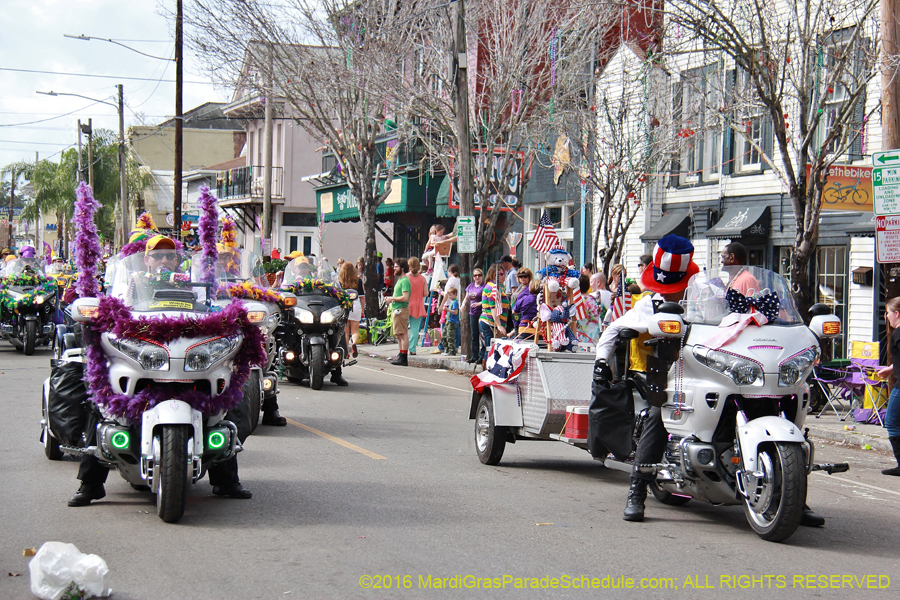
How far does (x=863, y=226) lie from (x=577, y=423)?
11005 mm

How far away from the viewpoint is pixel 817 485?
28.8 feet

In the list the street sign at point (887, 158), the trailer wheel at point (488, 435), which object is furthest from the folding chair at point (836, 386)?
the trailer wheel at point (488, 435)

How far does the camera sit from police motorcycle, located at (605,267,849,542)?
6145 mm

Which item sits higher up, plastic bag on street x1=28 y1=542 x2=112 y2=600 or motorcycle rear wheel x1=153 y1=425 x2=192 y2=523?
motorcycle rear wheel x1=153 y1=425 x2=192 y2=523

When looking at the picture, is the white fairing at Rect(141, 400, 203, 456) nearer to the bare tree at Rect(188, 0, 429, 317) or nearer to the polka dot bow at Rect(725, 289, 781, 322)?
the polka dot bow at Rect(725, 289, 781, 322)

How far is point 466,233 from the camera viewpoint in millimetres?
19438

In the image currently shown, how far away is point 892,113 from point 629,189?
953 cm

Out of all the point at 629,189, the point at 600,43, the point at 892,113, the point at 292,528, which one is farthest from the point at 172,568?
the point at 600,43

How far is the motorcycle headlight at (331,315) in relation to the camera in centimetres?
1443

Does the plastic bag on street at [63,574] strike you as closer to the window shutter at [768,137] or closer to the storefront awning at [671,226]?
the window shutter at [768,137]

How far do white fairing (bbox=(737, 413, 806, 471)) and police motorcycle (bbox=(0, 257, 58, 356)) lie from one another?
1625 cm

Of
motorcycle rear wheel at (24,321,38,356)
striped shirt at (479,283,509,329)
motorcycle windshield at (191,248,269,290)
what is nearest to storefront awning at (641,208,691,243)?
striped shirt at (479,283,509,329)

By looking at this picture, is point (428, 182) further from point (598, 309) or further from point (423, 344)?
point (598, 309)

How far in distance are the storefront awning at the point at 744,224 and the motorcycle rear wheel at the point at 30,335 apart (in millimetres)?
13441
